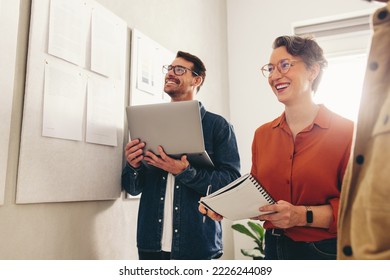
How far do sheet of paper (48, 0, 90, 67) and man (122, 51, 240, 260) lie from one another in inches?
15.8

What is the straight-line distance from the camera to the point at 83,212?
1325 mm

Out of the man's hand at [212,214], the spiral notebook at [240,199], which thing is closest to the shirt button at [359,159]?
the spiral notebook at [240,199]

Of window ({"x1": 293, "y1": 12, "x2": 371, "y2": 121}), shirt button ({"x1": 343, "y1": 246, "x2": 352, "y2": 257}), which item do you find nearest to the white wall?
window ({"x1": 293, "y1": 12, "x2": 371, "y2": 121})

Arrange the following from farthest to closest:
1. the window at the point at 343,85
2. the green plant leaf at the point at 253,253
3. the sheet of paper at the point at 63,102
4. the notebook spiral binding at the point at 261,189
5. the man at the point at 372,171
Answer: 1. the window at the point at 343,85
2. the green plant leaf at the point at 253,253
3. the sheet of paper at the point at 63,102
4. the notebook spiral binding at the point at 261,189
5. the man at the point at 372,171

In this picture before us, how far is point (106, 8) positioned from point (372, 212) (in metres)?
1.38

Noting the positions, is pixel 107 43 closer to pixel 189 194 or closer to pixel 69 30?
pixel 69 30

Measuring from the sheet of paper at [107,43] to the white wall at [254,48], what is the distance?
4.57 ft

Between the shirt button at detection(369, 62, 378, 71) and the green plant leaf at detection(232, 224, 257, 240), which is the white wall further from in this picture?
the shirt button at detection(369, 62, 378, 71)

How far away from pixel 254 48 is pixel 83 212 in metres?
2.03

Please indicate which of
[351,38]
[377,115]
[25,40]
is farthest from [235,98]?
[377,115]

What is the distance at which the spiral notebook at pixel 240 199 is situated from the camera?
2.92ft

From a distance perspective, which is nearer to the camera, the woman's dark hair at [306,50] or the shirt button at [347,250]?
the shirt button at [347,250]

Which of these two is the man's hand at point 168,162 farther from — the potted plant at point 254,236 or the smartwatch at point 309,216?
the potted plant at point 254,236

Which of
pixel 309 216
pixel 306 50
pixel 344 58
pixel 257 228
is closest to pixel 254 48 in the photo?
pixel 344 58
